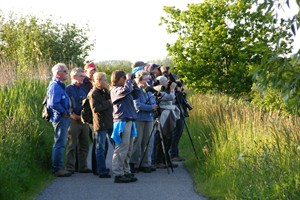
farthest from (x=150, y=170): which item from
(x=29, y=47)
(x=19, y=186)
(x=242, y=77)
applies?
(x=29, y=47)

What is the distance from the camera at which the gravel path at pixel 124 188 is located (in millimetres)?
11602

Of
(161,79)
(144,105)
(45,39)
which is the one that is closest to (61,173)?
(144,105)

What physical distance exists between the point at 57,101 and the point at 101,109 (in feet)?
2.69

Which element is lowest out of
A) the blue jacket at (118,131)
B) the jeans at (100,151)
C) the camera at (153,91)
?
the jeans at (100,151)

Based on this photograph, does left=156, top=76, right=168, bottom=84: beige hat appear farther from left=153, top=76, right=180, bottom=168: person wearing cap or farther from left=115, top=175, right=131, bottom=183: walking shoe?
left=115, top=175, right=131, bottom=183: walking shoe

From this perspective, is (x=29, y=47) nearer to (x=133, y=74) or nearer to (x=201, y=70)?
(x=201, y=70)

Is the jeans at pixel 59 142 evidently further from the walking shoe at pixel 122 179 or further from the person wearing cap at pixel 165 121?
the person wearing cap at pixel 165 121

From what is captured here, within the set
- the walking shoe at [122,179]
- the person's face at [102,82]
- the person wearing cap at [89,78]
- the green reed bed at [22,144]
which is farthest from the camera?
the person wearing cap at [89,78]

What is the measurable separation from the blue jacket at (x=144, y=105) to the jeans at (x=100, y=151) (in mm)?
959

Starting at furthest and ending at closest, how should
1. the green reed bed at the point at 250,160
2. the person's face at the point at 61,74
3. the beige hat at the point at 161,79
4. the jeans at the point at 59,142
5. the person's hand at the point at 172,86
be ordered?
the person's hand at the point at 172,86 < the beige hat at the point at 161,79 < the person's face at the point at 61,74 < the jeans at the point at 59,142 < the green reed bed at the point at 250,160

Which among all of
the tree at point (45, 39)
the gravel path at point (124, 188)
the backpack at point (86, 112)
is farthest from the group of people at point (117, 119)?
the tree at point (45, 39)

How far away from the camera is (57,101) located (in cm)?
1395

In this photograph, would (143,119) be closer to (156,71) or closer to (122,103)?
(122,103)

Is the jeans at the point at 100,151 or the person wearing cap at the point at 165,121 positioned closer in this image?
the jeans at the point at 100,151
